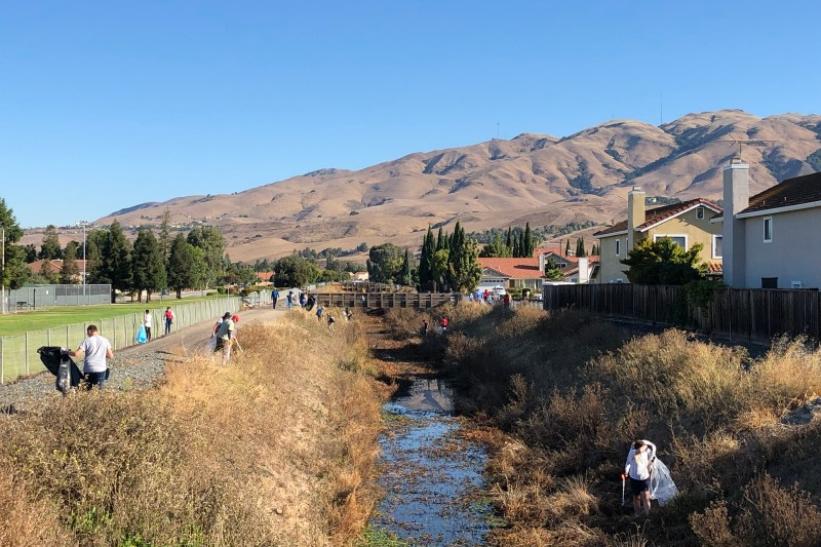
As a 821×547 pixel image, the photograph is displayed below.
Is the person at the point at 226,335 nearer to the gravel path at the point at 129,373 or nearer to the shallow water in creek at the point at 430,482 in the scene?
the gravel path at the point at 129,373

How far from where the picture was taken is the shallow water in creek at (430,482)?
17.6m

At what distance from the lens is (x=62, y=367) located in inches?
656

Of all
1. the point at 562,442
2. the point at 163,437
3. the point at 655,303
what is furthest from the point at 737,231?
the point at 163,437

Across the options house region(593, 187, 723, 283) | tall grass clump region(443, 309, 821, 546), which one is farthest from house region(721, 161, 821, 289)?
house region(593, 187, 723, 283)

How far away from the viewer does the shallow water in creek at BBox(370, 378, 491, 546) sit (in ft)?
57.8

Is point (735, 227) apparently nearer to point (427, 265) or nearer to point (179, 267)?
point (427, 265)

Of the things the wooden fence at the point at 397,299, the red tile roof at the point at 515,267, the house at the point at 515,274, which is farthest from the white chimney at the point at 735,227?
the red tile roof at the point at 515,267

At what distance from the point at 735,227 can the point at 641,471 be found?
79.2 ft

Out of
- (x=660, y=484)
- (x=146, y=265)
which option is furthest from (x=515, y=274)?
(x=660, y=484)

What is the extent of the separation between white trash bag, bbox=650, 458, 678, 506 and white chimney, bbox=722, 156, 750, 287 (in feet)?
75.6

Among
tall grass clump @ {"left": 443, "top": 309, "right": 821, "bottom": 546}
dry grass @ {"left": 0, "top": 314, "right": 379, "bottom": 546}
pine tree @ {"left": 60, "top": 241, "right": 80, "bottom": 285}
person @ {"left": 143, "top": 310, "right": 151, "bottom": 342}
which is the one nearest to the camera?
dry grass @ {"left": 0, "top": 314, "right": 379, "bottom": 546}

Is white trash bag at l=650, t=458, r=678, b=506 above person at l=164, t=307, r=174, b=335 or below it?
below

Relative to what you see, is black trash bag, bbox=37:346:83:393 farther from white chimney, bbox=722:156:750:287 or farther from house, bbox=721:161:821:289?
white chimney, bbox=722:156:750:287

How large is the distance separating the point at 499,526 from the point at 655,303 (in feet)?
73.4
